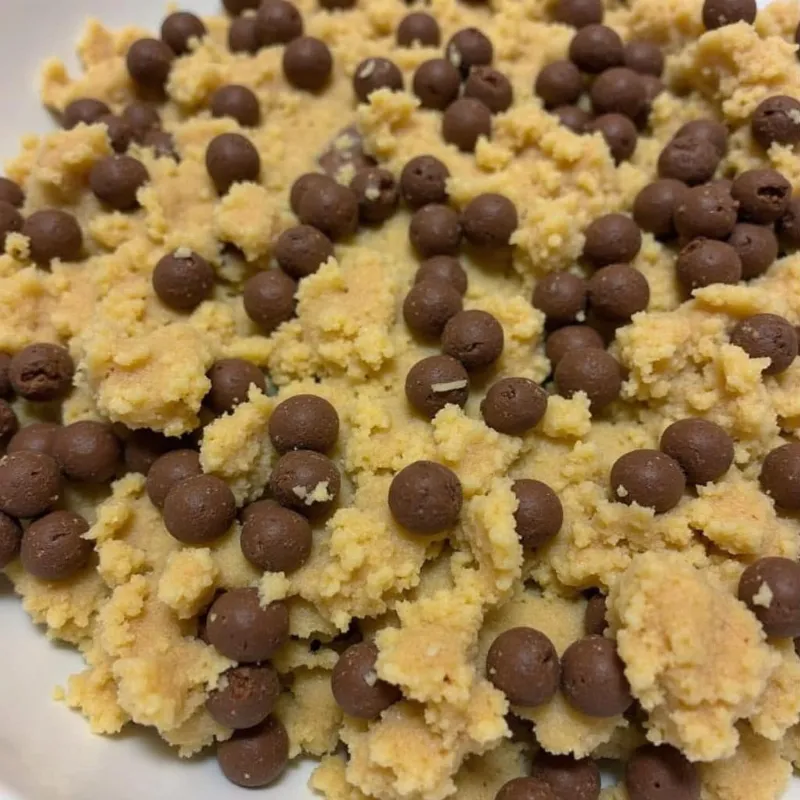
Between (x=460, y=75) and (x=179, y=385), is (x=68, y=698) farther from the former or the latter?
(x=460, y=75)

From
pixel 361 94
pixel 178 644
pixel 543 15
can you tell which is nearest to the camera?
pixel 178 644

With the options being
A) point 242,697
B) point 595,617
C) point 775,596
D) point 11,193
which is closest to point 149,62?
point 11,193

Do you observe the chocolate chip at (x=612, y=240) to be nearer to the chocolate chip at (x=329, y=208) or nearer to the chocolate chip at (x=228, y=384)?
the chocolate chip at (x=329, y=208)

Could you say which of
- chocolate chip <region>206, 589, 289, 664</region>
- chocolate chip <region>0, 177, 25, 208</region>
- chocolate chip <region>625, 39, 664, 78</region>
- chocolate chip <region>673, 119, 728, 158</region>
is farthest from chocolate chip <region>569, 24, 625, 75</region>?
chocolate chip <region>206, 589, 289, 664</region>

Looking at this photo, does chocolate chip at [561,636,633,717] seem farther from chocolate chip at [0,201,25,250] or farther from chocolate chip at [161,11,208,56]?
chocolate chip at [161,11,208,56]

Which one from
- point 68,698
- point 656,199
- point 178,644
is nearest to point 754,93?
point 656,199

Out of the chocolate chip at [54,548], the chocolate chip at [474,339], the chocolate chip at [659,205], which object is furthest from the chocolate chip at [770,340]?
the chocolate chip at [54,548]
